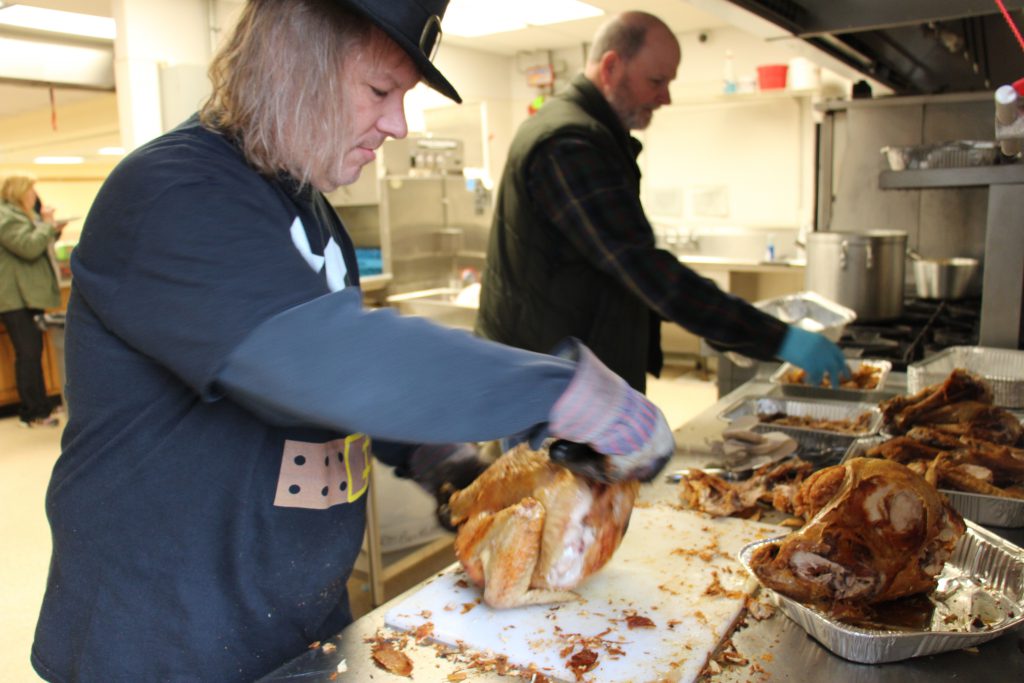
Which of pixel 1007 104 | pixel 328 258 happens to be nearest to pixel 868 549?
pixel 1007 104

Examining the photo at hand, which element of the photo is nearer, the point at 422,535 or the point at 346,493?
the point at 346,493

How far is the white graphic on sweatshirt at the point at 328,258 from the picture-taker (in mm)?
1252

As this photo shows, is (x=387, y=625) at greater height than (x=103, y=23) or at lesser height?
lesser

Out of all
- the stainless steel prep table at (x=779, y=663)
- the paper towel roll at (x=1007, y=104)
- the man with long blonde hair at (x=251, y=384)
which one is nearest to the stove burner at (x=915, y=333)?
the paper towel roll at (x=1007, y=104)

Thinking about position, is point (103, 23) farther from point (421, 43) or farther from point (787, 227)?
point (787, 227)

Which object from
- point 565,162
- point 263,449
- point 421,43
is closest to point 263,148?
point 421,43

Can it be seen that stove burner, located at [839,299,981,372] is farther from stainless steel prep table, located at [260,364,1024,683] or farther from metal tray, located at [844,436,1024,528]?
stainless steel prep table, located at [260,364,1024,683]

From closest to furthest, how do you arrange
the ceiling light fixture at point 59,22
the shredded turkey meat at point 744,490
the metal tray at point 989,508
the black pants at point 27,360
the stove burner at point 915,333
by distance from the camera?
the metal tray at point 989,508, the shredded turkey meat at point 744,490, the stove burner at point 915,333, the ceiling light fixture at point 59,22, the black pants at point 27,360

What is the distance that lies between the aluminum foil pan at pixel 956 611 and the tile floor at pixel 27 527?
2.47 metres

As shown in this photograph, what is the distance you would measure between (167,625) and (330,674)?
250 mm

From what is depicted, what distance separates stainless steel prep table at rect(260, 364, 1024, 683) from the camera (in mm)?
1127

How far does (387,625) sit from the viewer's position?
4.26 ft

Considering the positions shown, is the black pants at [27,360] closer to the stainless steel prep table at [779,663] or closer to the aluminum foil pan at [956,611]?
the stainless steel prep table at [779,663]

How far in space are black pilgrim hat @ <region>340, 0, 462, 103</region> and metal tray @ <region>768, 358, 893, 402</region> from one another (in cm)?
175
